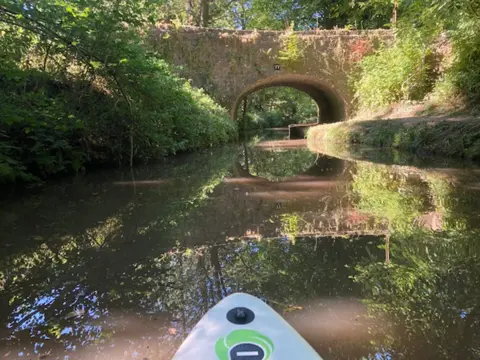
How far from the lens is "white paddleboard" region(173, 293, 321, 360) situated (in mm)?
1178

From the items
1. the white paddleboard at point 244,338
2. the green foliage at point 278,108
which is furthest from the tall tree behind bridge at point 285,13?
the white paddleboard at point 244,338

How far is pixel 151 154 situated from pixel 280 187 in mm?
4140

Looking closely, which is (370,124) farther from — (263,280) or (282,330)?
(282,330)

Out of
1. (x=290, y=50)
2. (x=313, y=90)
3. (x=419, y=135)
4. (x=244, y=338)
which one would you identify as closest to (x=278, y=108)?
(x=313, y=90)

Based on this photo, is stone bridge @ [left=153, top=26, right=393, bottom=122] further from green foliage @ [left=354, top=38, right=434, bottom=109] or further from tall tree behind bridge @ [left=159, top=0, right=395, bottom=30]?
tall tree behind bridge @ [left=159, top=0, right=395, bottom=30]

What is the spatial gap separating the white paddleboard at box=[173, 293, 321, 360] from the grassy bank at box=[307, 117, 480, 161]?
669cm

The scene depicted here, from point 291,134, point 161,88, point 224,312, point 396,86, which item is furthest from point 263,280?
point 291,134

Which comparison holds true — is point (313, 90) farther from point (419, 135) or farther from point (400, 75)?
point (419, 135)

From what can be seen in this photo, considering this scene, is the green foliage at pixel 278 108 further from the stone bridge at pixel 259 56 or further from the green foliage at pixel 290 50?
→ the green foliage at pixel 290 50

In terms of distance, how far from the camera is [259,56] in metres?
15.8

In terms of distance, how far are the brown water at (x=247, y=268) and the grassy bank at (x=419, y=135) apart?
8.68 ft

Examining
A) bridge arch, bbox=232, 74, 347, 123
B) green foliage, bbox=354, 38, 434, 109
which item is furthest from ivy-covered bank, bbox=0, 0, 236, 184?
bridge arch, bbox=232, 74, 347, 123

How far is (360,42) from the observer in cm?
Result: 1611

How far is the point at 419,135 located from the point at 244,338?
8116 mm
